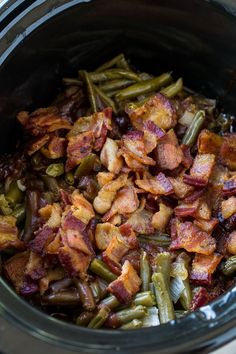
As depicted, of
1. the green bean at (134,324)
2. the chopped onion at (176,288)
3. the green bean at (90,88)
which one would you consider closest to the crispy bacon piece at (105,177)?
the green bean at (90,88)

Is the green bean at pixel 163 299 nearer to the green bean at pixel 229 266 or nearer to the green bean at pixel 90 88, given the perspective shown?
the green bean at pixel 229 266

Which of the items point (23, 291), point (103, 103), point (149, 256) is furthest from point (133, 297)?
point (103, 103)

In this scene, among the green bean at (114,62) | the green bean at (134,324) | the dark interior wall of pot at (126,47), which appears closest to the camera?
the green bean at (134,324)

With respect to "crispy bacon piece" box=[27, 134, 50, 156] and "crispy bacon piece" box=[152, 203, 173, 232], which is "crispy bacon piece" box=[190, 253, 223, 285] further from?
"crispy bacon piece" box=[27, 134, 50, 156]

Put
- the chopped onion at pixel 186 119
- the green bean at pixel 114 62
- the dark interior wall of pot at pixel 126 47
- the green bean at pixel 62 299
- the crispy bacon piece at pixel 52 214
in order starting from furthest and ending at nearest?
1. the green bean at pixel 114 62
2. the chopped onion at pixel 186 119
3. the dark interior wall of pot at pixel 126 47
4. the crispy bacon piece at pixel 52 214
5. the green bean at pixel 62 299

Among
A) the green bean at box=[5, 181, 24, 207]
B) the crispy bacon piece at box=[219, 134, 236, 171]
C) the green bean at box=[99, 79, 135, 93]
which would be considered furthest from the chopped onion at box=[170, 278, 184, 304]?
the green bean at box=[99, 79, 135, 93]

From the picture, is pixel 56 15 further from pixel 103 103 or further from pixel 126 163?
pixel 126 163
